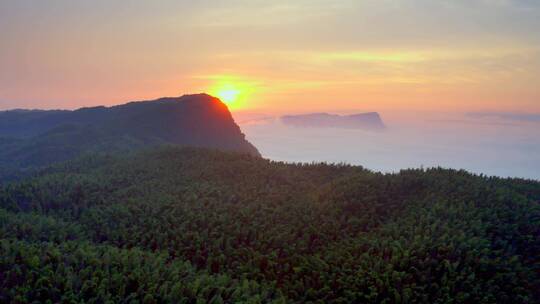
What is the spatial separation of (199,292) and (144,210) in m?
7.40

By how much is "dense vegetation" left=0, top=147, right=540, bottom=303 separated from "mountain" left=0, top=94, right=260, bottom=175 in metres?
37.5

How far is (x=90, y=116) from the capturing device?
298 feet

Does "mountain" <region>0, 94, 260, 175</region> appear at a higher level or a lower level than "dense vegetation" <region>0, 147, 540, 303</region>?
higher

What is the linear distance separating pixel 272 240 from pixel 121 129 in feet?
215

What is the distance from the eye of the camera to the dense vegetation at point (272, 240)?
31.4 feet

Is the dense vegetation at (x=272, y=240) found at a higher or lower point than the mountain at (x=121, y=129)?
lower

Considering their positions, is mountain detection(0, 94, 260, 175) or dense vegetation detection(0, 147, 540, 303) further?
mountain detection(0, 94, 260, 175)

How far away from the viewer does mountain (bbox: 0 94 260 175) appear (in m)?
56.0

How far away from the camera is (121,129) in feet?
236

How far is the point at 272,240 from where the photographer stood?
13383 mm

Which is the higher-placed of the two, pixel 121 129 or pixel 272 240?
pixel 121 129

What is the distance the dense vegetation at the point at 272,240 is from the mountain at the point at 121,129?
123ft

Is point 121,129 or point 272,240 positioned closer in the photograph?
point 272,240

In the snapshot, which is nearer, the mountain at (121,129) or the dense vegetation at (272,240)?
the dense vegetation at (272,240)
